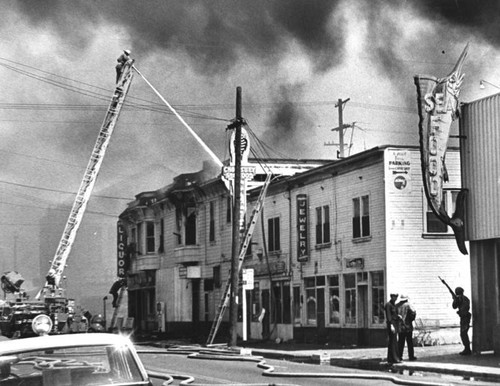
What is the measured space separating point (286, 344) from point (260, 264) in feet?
19.1

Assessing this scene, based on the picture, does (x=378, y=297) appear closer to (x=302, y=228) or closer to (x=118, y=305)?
(x=302, y=228)

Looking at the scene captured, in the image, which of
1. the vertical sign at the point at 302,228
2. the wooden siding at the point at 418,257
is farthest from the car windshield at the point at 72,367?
the vertical sign at the point at 302,228

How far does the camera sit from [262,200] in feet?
137

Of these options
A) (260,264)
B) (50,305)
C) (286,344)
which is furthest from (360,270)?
(50,305)

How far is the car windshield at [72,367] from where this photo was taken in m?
8.54

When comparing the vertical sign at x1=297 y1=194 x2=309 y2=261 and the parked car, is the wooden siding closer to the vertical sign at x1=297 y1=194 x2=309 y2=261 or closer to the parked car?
the vertical sign at x1=297 y1=194 x2=309 y2=261

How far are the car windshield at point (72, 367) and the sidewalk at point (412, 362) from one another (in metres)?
13.5

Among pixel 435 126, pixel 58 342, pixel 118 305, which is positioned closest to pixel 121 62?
pixel 118 305

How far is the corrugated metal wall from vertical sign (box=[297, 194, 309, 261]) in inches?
498

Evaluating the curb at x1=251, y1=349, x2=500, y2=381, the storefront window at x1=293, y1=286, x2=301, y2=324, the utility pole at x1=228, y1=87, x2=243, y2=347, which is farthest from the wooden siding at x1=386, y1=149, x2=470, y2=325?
the storefront window at x1=293, y1=286, x2=301, y2=324

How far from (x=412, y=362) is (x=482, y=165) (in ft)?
18.9

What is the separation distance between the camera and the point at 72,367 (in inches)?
341

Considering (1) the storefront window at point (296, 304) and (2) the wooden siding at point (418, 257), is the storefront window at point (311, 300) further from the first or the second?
(2) the wooden siding at point (418, 257)

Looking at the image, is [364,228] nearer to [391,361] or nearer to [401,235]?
[401,235]
